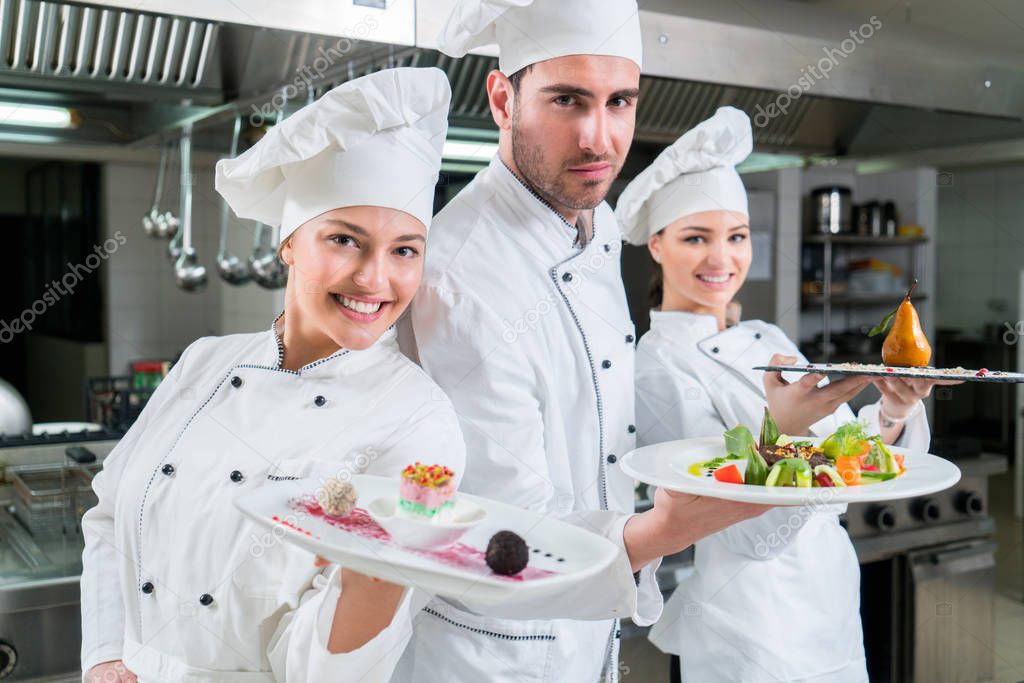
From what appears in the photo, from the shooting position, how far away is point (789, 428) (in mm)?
1815

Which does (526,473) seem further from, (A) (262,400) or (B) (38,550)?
(B) (38,550)

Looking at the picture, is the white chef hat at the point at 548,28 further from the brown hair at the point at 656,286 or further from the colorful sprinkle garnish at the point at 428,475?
the brown hair at the point at 656,286

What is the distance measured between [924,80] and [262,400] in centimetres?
294

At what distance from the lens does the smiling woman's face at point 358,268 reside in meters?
1.23

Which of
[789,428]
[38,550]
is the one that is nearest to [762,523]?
[789,428]

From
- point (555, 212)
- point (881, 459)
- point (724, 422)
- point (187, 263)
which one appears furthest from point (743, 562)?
point (187, 263)

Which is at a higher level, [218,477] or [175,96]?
[175,96]

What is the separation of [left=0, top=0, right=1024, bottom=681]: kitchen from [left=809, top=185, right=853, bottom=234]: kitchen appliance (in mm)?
16

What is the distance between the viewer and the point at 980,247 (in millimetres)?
7832

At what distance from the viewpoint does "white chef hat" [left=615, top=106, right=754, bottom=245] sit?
6.72 ft

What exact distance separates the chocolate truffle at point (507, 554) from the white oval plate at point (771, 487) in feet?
0.88

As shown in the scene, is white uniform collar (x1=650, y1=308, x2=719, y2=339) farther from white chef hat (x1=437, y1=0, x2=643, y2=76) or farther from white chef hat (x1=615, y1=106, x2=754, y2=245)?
white chef hat (x1=437, y1=0, x2=643, y2=76)

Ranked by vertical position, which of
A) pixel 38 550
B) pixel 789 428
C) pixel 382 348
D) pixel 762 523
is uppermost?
pixel 382 348

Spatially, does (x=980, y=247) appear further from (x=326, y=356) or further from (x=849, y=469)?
(x=326, y=356)
